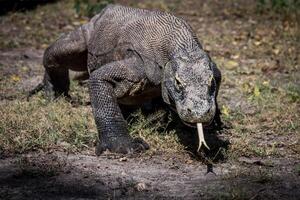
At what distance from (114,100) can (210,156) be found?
882mm

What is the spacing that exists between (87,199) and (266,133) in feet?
7.17

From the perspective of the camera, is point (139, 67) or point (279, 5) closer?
point (139, 67)

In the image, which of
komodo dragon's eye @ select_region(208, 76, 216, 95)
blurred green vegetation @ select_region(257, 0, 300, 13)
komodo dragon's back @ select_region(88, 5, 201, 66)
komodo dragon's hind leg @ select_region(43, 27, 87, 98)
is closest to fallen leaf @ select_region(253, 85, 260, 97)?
komodo dragon's back @ select_region(88, 5, 201, 66)

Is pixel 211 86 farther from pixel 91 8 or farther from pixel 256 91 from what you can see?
pixel 91 8

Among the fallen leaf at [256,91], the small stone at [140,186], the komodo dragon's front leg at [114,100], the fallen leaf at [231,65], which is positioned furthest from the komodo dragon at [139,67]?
the fallen leaf at [231,65]

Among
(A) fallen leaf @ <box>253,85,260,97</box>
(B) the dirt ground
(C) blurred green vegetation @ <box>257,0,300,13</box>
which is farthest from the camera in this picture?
(C) blurred green vegetation @ <box>257,0,300,13</box>

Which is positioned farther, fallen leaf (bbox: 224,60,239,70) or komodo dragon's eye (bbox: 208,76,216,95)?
fallen leaf (bbox: 224,60,239,70)

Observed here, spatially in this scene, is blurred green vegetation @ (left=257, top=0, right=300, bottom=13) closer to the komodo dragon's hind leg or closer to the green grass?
the green grass

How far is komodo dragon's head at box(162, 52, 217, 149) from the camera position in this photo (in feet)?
12.4

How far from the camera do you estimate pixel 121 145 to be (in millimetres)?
4359

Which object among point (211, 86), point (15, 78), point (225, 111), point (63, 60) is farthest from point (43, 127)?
point (15, 78)

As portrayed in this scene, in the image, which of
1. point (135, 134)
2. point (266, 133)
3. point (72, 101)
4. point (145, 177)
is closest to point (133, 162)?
point (145, 177)

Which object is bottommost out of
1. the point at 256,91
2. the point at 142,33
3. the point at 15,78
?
the point at 15,78

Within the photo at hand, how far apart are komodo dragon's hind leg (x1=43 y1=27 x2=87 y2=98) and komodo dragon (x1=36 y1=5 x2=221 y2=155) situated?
0.01 meters
